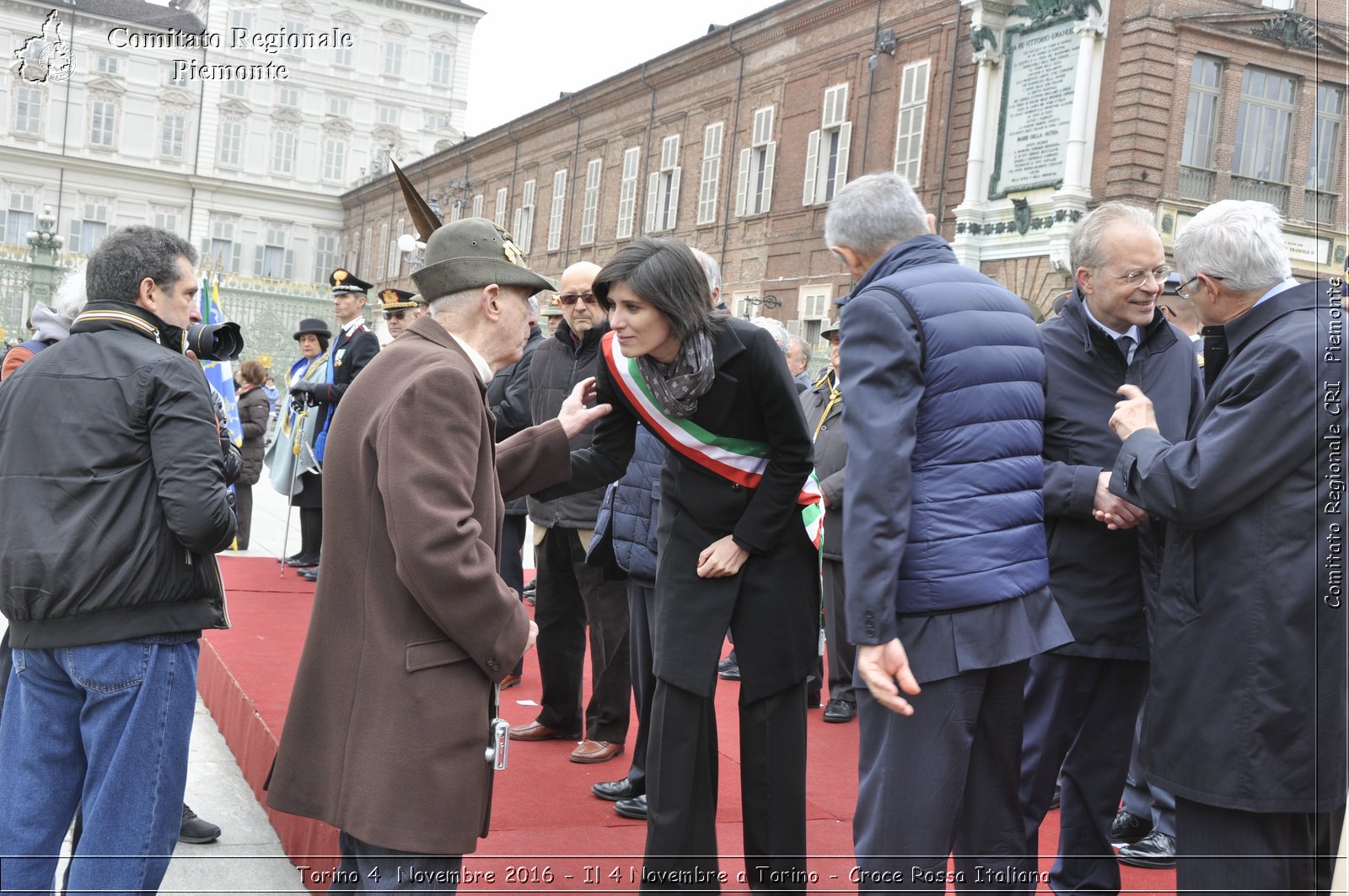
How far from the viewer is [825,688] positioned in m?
6.93

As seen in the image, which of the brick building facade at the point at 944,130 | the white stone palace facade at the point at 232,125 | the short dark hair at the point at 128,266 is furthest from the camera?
the white stone palace facade at the point at 232,125

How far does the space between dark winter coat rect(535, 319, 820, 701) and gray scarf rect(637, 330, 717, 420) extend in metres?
0.05

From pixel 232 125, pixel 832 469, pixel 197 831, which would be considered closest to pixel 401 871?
pixel 197 831

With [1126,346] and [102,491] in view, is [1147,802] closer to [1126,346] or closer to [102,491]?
[1126,346]

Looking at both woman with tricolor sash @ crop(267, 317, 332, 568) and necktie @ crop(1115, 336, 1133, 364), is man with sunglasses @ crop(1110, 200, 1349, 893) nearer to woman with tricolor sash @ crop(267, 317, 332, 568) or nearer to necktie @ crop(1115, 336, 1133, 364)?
necktie @ crop(1115, 336, 1133, 364)

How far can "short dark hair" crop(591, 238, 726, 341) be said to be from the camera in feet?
10.7

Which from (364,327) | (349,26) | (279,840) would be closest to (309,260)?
(349,26)

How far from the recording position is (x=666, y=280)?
3.26 meters

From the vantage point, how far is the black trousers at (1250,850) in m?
2.54

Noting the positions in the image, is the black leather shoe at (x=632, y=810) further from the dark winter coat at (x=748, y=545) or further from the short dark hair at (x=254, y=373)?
the short dark hair at (x=254, y=373)

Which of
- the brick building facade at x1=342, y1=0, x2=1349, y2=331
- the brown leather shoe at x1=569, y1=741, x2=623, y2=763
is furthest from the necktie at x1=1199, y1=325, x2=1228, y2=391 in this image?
the brick building facade at x1=342, y1=0, x2=1349, y2=331

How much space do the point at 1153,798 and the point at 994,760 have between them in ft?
5.65

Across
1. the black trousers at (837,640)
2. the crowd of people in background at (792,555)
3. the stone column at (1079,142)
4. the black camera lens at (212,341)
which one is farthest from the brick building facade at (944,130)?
the black camera lens at (212,341)

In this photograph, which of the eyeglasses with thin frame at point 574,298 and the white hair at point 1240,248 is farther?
the eyeglasses with thin frame at point 574,298
